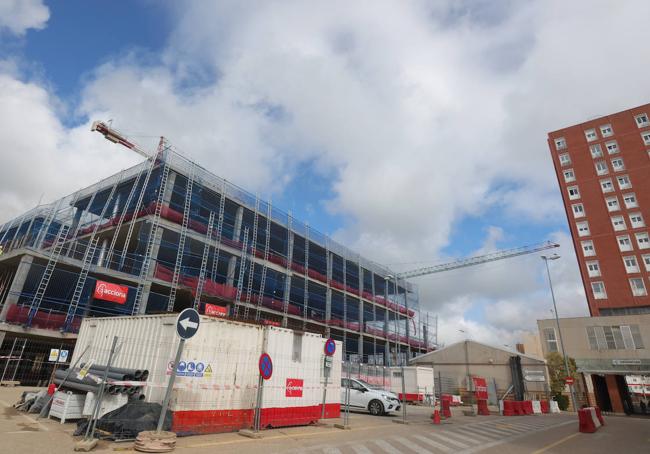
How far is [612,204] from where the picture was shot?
46469 millimetres

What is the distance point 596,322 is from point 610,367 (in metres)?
4.55

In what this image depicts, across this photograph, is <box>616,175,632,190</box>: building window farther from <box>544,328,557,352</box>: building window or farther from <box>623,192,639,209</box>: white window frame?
<box>544,328,557,352</box>: building window

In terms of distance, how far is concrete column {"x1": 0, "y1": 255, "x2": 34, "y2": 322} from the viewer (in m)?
21.1

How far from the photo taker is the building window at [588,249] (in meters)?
45.5

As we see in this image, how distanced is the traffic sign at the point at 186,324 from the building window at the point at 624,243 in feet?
173

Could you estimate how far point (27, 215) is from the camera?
37.0 meters

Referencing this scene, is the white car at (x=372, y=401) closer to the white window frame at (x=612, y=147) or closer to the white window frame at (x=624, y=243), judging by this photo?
the white window frame at (x=624, y=243)

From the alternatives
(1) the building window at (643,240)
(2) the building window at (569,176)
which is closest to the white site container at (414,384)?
(1) the building window at (643,240)

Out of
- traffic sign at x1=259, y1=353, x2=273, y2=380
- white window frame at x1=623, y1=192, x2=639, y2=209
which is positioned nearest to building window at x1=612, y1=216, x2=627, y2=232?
white window frame at x1=623, y1=192, x2=639, y2=209

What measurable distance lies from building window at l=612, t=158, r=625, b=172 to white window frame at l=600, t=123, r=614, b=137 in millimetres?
4151

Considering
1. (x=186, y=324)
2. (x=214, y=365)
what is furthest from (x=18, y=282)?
(x=186, y=324)

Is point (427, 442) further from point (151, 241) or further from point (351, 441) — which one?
point (151, 241)

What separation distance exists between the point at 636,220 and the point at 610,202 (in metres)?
3.50

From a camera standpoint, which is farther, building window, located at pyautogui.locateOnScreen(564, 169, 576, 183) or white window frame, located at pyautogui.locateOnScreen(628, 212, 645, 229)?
building window, located at pyautogui.locateOnScreen(564, 169, 576, 183)
